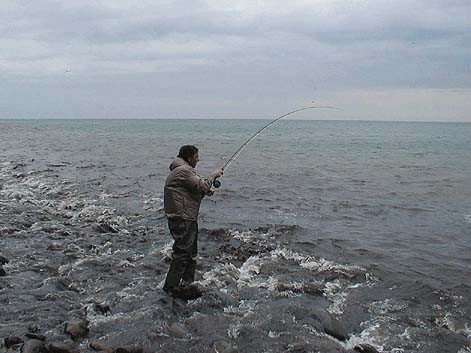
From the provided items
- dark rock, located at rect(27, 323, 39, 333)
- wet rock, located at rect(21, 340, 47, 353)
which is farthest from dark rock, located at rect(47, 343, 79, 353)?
dark rock, located at rect(27, 323, 39, 333)

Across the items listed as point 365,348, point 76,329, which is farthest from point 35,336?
point 365,348

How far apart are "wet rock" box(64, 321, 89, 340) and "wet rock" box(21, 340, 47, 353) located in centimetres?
48

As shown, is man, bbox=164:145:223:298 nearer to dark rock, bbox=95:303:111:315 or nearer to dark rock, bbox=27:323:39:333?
dark rock, bbox=95:303:111:315

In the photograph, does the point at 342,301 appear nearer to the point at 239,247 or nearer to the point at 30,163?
the point at 239,247

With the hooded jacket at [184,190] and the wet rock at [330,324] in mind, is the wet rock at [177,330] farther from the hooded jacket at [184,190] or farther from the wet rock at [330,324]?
the wet rock at [330,324]

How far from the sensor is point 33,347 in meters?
5.38

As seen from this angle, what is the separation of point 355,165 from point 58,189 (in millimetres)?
19965

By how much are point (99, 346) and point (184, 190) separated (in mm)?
2452

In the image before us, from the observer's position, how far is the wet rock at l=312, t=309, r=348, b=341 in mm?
6258

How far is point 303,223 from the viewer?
1314 centimetres

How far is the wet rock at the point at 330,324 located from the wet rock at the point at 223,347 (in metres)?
1.41

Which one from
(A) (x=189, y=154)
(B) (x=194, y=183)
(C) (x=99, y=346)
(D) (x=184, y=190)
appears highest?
(A) (x=189, y=154)

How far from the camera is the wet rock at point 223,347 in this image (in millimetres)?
5715

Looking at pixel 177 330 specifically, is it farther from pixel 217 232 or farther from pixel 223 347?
pixel 217 232
